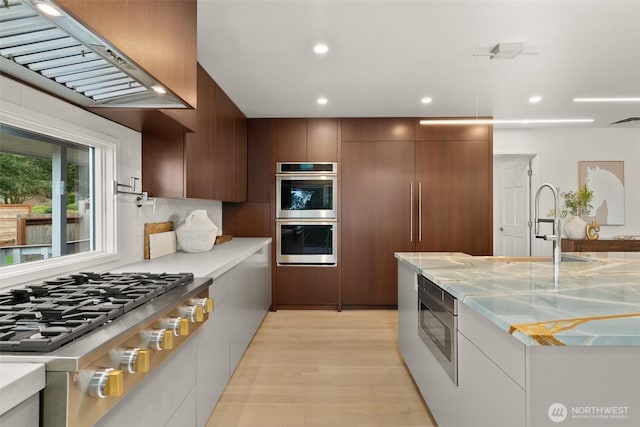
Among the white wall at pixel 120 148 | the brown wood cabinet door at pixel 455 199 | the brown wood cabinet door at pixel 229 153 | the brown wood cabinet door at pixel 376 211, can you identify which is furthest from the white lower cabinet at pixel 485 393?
the brown wood cabinet door at pixel 455 199

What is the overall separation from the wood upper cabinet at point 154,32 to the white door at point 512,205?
5.26 metres

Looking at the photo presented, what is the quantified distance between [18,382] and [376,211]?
13.3 feet

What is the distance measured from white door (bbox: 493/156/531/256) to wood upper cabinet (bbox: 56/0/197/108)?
5.26 metres

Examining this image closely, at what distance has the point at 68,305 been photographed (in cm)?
126

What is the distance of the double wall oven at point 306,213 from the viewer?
4.59 m

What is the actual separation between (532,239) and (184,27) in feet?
17.7

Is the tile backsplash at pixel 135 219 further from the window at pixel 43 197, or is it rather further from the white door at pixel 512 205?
the white door at pixel 512 205

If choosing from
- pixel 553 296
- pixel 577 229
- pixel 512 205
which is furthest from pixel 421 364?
pixel 512 205

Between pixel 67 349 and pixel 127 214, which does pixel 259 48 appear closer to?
pixel 127 214

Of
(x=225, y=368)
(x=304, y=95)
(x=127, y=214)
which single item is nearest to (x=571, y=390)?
(x=225, y=368)

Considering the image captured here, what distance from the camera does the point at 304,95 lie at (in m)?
3.78

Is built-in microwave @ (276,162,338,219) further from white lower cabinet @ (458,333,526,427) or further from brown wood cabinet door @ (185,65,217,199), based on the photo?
white lower cabinet @ (458,333,526,427)

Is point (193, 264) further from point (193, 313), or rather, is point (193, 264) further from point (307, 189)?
point (307, 189)

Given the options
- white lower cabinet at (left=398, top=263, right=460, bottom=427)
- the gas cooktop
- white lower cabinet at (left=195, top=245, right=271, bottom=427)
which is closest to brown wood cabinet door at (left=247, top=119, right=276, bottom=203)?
white lower cabinet at (left=195, top=245, right=271, bottom=427)
